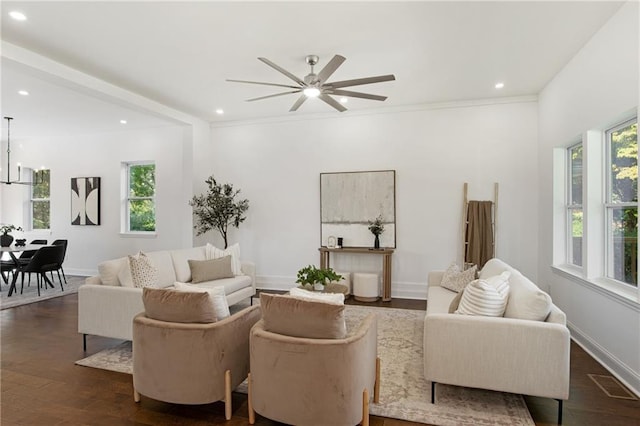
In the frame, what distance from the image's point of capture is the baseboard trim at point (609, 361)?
110 inches

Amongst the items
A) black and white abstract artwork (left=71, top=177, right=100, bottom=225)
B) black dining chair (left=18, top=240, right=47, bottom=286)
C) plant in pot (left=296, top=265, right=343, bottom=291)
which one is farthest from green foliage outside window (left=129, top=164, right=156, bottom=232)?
plant in pot (left=296, top=265, right=343, bottom=291)

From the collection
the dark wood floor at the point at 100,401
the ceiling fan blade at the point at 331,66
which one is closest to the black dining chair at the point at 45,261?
the dark wood floor at the point at 100,401

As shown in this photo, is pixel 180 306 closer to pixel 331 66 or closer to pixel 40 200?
pixel 331 66

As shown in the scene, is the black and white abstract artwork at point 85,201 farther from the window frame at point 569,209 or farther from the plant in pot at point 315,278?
the window frame at point 569,209

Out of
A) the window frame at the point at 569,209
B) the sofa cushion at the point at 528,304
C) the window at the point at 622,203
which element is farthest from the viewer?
the window frame at the point at 569,209

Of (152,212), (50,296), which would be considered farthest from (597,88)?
(50,296)

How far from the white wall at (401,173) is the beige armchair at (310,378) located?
3.79 m

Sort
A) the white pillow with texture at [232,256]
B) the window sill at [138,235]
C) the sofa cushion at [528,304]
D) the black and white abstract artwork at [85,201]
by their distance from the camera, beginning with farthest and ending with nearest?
1. the black and white abstract artwork at [85,201]
2. the window sill at [138,235]
3. the white pillow with texture at [232,256]
4. the sofa cushion at [528,304]

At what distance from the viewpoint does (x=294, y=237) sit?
20.9 ft

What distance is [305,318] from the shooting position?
6.89ft

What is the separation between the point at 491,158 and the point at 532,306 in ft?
11.6

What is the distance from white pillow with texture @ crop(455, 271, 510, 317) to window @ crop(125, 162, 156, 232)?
6537 mm

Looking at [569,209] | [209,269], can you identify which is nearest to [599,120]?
[569,209]

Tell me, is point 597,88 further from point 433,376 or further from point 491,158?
point 433,376
